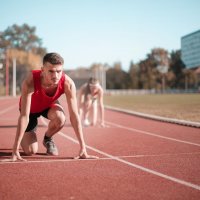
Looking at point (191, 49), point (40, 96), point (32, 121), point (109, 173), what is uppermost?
point (191, 49)

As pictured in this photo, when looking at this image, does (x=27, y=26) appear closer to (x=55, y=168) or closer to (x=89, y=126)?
(x=89, y=126)

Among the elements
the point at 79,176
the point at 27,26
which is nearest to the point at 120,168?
the point at 79,176

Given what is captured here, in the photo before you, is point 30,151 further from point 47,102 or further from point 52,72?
point 52,72

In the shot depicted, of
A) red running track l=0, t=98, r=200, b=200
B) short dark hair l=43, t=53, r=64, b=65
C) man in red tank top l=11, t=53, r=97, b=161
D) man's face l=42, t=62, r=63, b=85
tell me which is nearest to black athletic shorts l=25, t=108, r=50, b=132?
man in red tank top l=11, t=53, r=97, b=161

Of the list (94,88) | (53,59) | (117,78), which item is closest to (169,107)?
(94,88)

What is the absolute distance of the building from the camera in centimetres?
4491

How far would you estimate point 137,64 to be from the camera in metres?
102

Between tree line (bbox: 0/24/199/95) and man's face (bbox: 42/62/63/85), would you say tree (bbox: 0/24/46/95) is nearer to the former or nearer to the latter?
tree line (bbox: 0/24/199/95)

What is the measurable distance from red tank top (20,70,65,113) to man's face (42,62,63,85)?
10.5 inches

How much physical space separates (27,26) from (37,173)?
91.1 m

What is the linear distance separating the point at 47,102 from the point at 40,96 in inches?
9.6

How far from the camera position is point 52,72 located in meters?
5.16

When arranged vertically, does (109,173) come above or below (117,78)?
below

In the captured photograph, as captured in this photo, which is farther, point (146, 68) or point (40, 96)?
point (146, 68)
